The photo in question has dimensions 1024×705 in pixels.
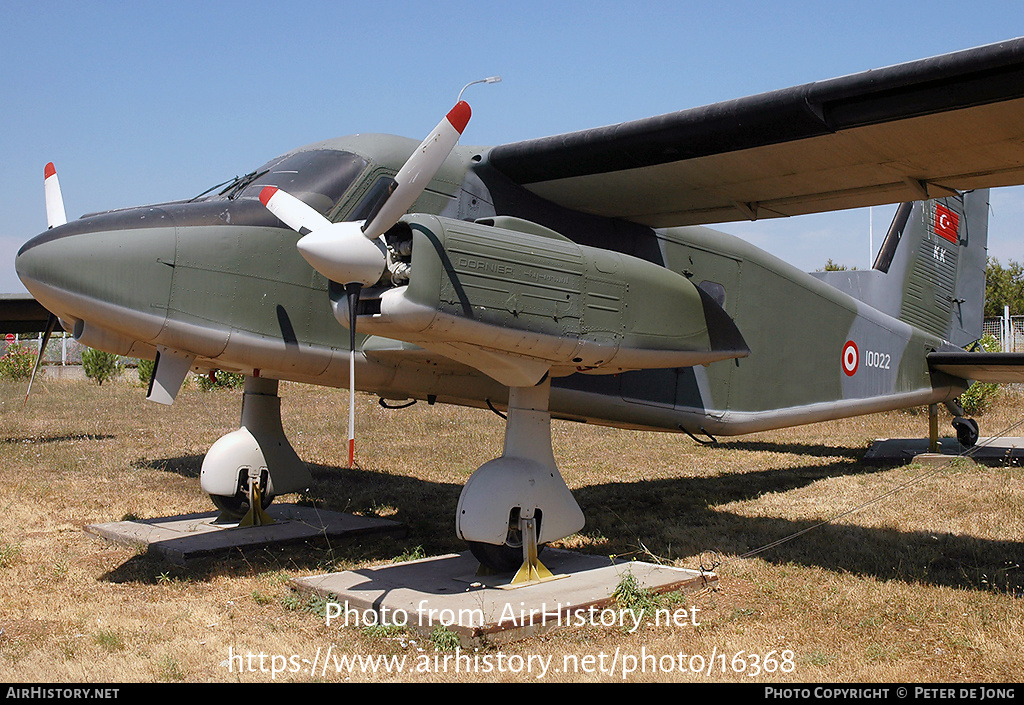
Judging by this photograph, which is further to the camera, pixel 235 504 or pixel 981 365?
pixel 981 365

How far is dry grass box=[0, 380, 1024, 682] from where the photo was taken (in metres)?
5.03

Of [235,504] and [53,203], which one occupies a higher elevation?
[53,203]

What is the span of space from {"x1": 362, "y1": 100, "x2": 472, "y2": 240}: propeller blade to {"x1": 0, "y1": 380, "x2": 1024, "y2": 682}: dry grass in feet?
8.83

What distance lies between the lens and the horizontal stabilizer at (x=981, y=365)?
38.3 feet

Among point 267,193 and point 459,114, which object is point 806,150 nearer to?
point 459,114

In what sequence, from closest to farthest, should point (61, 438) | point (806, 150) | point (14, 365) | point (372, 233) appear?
point (372, 233) < point (806, 150) < point (61, 438) < point (14, 365)

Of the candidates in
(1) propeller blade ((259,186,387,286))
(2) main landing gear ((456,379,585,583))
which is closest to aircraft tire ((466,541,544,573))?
(2) main landing gear ((456,379,585,583))

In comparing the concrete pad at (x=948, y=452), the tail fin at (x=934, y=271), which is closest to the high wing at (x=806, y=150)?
the tail fin at (x=934, y=271)

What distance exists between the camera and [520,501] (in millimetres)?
6289

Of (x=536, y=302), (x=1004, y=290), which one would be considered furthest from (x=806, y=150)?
(x=1004, y=290)

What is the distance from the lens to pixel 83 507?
9781 mm

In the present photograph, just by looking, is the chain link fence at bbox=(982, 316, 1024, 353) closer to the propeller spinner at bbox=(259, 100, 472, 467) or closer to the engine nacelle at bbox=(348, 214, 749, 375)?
the engine nacelle at bbox=(348, 214, 749, 375)

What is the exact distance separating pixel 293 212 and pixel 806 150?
4.07 meters

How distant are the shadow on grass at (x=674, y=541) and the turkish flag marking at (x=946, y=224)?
5217mm
